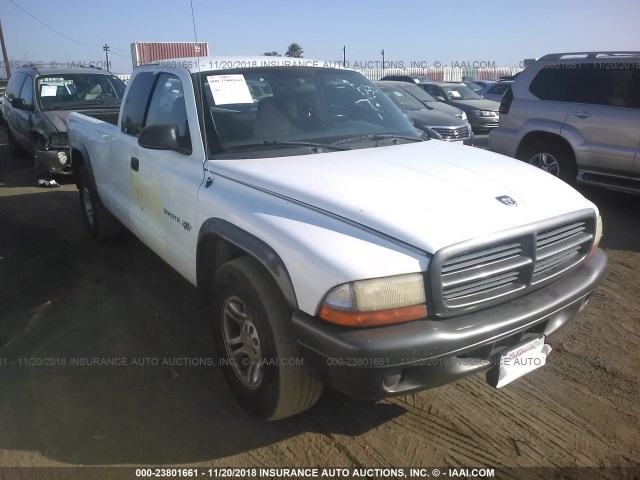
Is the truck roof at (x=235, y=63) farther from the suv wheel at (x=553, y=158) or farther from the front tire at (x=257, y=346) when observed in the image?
the suv wheel at (x=553, y=158)

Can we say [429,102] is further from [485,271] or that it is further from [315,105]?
[485,271]

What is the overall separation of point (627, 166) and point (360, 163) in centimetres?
474

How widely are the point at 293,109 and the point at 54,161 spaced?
6220mm

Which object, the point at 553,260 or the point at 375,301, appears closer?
the point at 375,301

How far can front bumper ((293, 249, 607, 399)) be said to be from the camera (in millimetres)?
2121

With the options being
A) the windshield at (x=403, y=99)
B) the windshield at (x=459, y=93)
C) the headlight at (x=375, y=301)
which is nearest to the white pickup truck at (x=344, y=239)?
the headlight at (x=375, y=301)

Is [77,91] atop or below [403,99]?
atop

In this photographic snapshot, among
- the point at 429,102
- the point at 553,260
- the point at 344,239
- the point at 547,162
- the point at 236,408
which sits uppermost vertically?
the point at 429,102

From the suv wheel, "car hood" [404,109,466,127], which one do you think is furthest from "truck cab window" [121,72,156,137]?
"car hood" [404,109,466,127]

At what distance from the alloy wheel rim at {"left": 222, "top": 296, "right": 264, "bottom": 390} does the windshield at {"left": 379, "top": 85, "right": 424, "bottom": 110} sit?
7829mm

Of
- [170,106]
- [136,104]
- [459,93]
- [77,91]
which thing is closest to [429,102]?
[459,93]

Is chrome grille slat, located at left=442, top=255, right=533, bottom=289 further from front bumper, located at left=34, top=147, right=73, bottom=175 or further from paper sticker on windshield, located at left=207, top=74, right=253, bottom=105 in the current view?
front bumper, located at left=34, top=147, right=73, bottom=175

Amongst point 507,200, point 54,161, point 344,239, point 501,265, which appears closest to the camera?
point 344,239

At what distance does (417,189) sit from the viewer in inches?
103
